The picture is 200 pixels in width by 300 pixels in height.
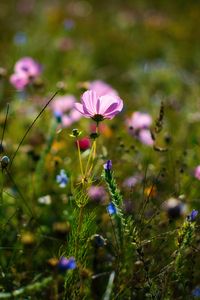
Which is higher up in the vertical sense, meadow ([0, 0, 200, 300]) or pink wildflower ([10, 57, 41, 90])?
pink wildflower ([10, 57, 41, 90])

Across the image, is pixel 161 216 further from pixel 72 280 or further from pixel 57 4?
pixel 57 4

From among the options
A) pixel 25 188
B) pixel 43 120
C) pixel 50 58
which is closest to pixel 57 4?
pixel 50 58

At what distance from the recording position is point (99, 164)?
1.42 metres

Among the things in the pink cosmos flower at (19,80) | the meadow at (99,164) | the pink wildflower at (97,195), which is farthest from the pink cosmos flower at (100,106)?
the pink cosmos flower at (19,80)

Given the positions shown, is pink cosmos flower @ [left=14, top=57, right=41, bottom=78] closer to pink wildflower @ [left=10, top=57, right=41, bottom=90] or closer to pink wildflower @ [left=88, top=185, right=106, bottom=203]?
pink wildflower @ [left=10, top=57, right=41, bottom=90]

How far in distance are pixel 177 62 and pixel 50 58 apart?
1536mm

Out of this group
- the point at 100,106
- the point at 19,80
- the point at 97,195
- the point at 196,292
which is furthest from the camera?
the point at 19,80

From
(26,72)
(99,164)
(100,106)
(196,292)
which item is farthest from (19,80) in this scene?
(196,292)

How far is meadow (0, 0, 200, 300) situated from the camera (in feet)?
3.32

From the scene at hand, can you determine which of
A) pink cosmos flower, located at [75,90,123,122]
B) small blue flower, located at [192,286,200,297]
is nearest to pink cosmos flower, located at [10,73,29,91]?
pink cosmos flower, located at [75,90,123,122]

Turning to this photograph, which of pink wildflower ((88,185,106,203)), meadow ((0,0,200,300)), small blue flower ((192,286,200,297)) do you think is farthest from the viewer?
pink wildflower ((88,185,106,203))

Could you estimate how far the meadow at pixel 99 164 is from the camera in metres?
1.01

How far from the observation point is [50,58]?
3520mm

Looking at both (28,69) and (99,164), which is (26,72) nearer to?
(28,69)
